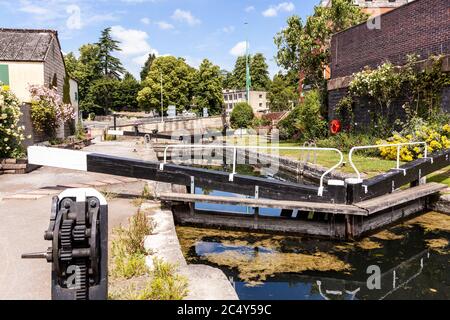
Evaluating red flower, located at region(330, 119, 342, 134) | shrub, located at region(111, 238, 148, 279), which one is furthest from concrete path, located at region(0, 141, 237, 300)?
red flower, located at region(330, 119, 342, 134)

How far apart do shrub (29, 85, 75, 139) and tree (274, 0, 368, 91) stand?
16.0 metres

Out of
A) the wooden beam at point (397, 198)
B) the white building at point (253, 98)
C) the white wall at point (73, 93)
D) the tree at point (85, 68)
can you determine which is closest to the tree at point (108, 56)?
the tree at point (85, 68)

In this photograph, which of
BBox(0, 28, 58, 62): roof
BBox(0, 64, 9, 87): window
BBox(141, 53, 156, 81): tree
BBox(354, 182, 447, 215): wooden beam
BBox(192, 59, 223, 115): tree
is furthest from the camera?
BBox(141, 53, 156, 81): tree

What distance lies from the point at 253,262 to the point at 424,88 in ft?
37.5

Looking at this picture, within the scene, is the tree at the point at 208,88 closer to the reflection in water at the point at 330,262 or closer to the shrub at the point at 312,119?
the shrub at the point at 312,119

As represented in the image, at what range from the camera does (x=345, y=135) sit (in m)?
18.1

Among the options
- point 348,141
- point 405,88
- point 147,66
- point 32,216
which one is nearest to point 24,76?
point 32,216

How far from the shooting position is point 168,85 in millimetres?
57375

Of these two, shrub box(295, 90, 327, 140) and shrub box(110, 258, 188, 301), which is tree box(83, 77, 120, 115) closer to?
→ shrub box(295, 90, 327, 140)

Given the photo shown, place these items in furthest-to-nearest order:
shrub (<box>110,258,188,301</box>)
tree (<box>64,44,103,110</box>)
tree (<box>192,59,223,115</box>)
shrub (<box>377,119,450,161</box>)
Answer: tree (<box>64,44,103,110</box>) < tree (<box>192,59,223,115</box>) < shrub (<box>377,119,450,161</box>) < shrub (<box>110,258,188,301</box>)

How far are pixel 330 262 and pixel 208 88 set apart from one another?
176 ft

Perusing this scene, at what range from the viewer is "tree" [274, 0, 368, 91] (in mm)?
24469

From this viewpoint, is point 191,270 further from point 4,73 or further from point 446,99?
point 4,73
